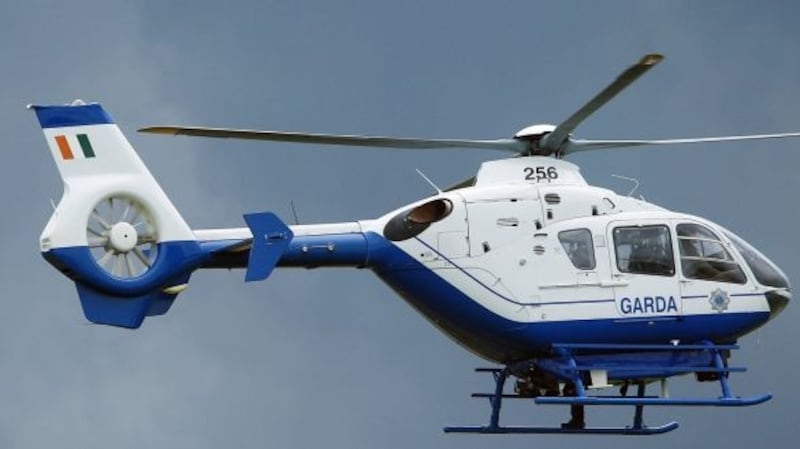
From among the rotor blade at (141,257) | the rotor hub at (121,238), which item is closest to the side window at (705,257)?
the rotor blade at (141,257)

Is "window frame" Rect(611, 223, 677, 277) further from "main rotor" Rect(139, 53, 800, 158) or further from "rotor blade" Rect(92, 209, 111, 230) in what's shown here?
"rotor blade" Rect(92, 209, 111, 230)

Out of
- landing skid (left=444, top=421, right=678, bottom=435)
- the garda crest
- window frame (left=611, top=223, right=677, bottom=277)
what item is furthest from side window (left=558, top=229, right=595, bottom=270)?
landing skid (left=444, top=421, right=678, bottom=435)

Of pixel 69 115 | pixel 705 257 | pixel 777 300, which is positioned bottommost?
pixel 777 300

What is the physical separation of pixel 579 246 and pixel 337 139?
131 inches

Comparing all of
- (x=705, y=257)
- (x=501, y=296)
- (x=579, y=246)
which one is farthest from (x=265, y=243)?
(x=705, y=257)

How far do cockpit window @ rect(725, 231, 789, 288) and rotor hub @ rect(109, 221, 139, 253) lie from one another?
7.70 m

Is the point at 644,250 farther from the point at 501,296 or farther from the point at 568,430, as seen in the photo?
the point at 568,430

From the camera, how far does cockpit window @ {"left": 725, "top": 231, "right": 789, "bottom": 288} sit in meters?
34.9

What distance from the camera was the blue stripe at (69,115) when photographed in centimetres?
3253

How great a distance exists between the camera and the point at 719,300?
34.5 meters

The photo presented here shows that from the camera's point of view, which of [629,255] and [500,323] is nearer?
[500,323]

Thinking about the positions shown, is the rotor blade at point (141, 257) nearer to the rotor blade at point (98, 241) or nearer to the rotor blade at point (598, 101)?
the rotor blade at point (98, 241)

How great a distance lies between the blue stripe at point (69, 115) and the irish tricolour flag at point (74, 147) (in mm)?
157

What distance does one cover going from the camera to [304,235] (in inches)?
1310
